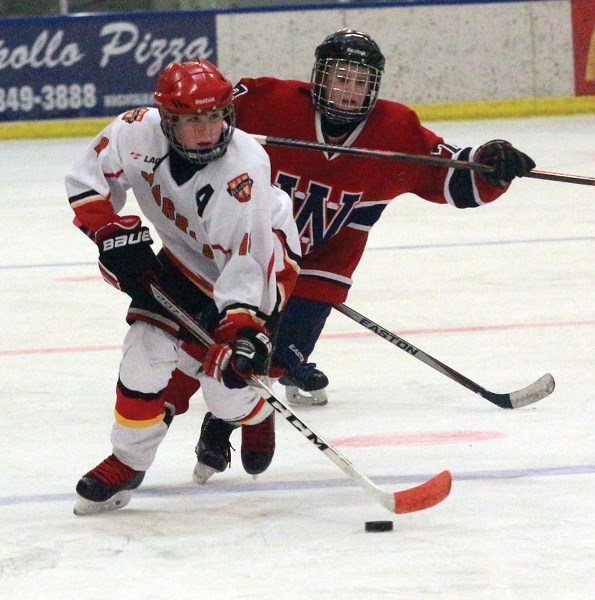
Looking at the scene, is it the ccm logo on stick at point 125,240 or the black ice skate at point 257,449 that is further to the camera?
the black ice skate at point 257,449

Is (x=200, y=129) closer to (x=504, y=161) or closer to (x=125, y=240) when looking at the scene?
(x=125, y=240)

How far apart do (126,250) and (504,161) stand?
1.03 m

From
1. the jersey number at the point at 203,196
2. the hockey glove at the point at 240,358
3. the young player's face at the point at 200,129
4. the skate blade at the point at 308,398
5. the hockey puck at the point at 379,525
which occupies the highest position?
the young player's face at the point at 200,129

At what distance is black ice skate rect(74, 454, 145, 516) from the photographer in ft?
9.57

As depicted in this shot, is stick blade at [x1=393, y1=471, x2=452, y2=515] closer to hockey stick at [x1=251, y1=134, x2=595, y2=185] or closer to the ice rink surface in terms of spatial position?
the ice rink surface

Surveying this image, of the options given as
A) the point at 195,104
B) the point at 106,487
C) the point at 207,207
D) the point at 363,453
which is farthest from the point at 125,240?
the point at 363,453

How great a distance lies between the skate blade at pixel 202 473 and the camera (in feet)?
10.4

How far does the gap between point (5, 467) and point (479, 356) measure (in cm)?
Answer: 165

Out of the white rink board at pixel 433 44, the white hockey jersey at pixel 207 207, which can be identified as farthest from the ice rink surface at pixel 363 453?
the white rink board at pixel 433 44

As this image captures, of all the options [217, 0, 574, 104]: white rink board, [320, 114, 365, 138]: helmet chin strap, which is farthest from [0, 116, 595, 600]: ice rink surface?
[217, 0, 574, 104]: white rink board

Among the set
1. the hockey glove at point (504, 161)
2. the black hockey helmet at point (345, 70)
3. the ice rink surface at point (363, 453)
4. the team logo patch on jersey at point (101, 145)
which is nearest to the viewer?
the ice rink surface at point (363, 453)

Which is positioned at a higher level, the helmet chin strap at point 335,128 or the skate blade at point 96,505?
the helmet chin strap at point 335,128

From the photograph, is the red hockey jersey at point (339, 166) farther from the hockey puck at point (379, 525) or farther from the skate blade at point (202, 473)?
the hockey puck at point (379, 525)

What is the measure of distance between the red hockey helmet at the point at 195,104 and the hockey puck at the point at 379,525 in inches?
31.8
